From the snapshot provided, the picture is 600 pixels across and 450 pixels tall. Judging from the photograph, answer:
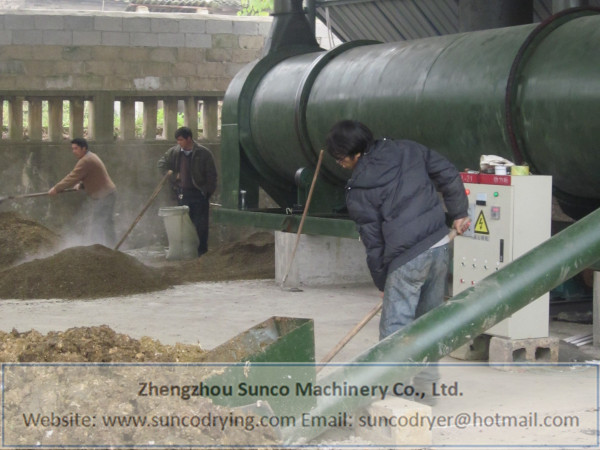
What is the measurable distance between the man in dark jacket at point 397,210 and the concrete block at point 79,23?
8963 millimetres

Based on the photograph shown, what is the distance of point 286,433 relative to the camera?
4.75m

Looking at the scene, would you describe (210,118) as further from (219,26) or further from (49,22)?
(49,22)

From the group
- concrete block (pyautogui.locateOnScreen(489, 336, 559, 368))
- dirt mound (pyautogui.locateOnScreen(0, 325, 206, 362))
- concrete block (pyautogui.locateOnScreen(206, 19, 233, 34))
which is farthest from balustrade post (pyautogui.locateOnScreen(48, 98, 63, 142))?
concrete block (pyautogui.locateOnScreen(489, 336, 559, 368))

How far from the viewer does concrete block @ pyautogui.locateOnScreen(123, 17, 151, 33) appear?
13.9m

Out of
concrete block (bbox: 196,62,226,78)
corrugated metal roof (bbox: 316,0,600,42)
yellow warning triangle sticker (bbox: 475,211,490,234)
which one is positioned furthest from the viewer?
concrete block (bbox: 196,62,226,78)

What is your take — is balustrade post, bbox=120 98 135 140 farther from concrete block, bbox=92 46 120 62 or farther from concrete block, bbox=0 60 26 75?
concrete block, bbox=0 60 26 75

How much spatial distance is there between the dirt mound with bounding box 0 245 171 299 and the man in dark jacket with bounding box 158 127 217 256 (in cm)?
246

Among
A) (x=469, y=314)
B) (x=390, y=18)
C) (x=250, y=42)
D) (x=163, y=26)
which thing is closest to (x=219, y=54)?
(x=250, y=42)

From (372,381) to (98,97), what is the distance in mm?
9373

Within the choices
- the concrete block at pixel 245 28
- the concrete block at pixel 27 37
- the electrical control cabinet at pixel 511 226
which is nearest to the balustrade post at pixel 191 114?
the concrete block at pixel 245 28

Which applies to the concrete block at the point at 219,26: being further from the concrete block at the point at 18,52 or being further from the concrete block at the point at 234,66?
the concrete block at the point at 18,52

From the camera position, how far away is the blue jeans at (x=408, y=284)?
5527 millimetres

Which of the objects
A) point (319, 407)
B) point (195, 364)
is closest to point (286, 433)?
point (319, 407)

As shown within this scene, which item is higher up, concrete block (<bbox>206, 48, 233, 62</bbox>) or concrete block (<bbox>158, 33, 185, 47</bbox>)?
concrete block (<bbox>158, 33, 185, 47</bbox>)
